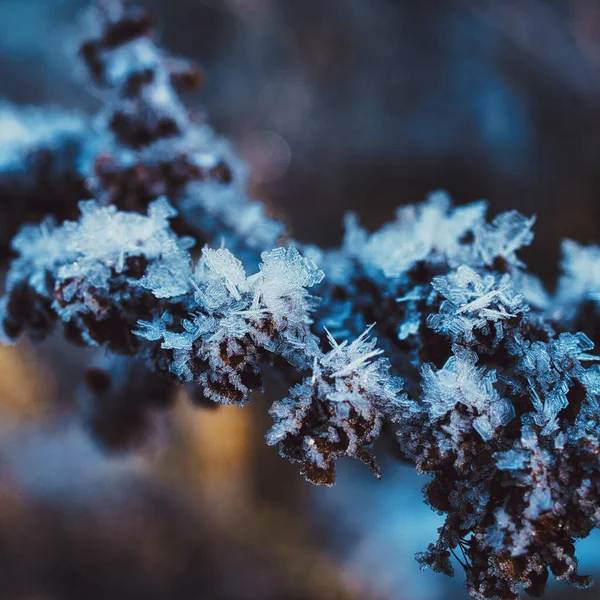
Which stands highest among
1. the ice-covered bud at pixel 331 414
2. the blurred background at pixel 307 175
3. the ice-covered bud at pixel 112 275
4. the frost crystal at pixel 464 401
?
the blurred background at pixel 307 175

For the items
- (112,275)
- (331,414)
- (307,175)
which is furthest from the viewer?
(307,175)

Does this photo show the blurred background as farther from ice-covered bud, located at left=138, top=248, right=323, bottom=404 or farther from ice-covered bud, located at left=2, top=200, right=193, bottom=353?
ice-covered bud, located at left=138, top=248, right=323, bottom=404

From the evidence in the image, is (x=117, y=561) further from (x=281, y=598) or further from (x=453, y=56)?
(x=453, y=56)

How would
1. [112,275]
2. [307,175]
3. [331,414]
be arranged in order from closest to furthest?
[331,414] → [112,275] → [307,175]

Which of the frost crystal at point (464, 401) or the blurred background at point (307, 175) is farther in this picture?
the blurred background at point (307, 175)

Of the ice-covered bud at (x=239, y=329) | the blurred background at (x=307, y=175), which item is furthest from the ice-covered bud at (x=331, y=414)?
the blurred background at (x=307, y=175)

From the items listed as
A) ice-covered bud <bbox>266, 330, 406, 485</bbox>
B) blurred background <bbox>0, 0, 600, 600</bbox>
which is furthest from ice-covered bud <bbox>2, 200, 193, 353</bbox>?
blurred background <bbox>0, 0, 600, 600</bbox>

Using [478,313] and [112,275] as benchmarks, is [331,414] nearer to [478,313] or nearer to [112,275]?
[478,313]

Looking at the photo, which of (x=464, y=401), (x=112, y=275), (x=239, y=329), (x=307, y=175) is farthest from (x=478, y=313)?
(x=307, y=175)

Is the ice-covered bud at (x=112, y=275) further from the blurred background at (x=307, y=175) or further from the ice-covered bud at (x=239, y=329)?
the blurred background at (x=307, y=175)
